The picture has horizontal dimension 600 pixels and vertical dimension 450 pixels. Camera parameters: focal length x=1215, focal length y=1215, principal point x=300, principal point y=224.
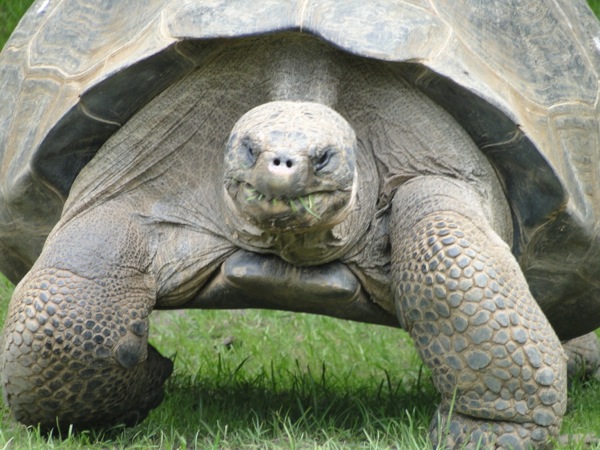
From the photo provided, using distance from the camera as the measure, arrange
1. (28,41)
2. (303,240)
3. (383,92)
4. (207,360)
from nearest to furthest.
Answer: (303,240)
(383,92)
(28,41)
(207,360)

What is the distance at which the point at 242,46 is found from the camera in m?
4.14

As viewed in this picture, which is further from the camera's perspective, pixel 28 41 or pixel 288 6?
pixel 28 41

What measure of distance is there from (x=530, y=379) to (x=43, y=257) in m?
1.63

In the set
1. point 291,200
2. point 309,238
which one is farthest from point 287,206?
point 309,238

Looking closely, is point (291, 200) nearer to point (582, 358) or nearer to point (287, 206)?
point (287, 206)

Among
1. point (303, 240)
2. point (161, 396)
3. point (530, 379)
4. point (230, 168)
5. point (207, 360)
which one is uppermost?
point (230, 168)

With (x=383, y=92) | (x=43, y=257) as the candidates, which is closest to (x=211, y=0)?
(x=383, y=92)

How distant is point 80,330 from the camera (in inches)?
150

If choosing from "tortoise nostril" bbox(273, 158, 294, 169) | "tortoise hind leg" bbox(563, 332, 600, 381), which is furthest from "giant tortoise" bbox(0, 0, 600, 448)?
"tortoise hind leg" bbox(563, 332, 600, 381)

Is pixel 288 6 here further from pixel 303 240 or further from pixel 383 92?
pixel 303 240

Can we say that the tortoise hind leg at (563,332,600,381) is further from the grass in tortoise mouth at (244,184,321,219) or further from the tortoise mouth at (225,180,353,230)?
the grass in tortoise mouth at (244,184,321,219)

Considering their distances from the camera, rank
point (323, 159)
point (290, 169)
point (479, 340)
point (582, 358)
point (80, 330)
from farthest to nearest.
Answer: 1. point (582, 358)
2. point (80, 330)
3. point (479, 340)
4. point (323, 159)
5. point (290, 169)

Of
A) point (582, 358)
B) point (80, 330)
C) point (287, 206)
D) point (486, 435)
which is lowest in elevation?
point (582, 358)

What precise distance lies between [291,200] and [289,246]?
1.45ft
